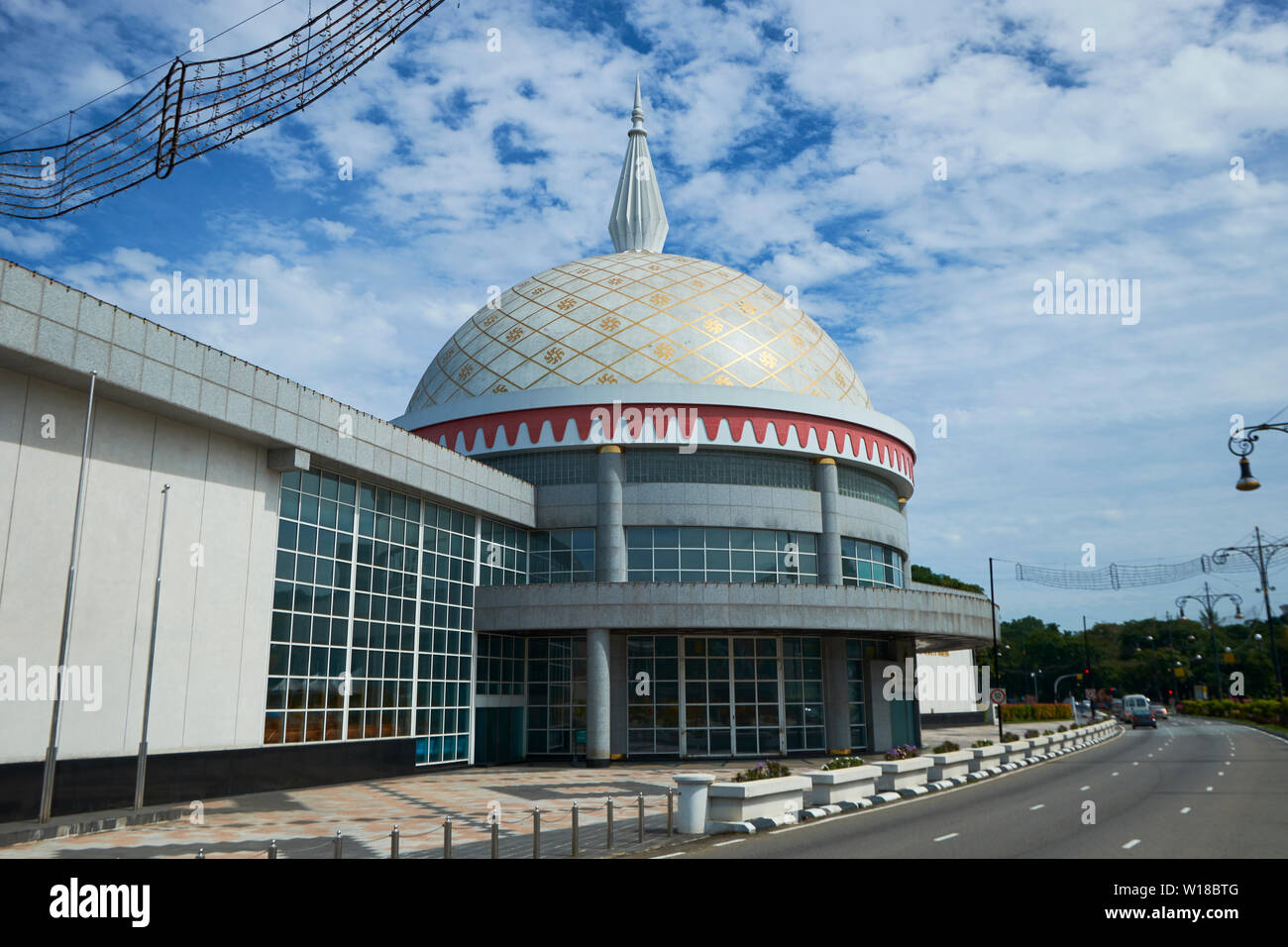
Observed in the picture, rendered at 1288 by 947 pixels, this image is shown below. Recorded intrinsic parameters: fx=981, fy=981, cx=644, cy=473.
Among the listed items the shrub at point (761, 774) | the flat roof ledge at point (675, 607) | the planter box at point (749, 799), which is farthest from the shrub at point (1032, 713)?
the planter box at point (749, 799)

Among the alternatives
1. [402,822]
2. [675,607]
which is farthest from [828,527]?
[402,822]

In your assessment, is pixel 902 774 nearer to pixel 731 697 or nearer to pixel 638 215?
pixel 731 697

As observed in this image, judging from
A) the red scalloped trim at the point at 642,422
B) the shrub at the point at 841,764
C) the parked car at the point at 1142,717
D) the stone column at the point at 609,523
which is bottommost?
the parked car at the point at 1142,717

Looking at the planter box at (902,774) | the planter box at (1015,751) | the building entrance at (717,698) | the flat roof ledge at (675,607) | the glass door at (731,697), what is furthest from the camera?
the glass door at (731,697)

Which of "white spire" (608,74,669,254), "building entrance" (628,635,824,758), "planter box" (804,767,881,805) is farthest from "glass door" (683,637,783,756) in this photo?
"white spire" (608,74,669,254)

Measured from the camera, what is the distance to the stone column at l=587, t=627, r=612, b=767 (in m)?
35.4

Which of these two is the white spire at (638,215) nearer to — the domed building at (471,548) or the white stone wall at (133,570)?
the domed building at (471,548)

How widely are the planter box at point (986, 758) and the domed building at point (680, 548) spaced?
6.14 metres

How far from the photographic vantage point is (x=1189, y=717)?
92438 millimetres

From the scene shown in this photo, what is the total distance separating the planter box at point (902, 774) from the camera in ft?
83.5

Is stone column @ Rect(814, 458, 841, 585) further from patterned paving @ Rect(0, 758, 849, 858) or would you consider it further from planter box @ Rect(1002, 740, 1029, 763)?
patterned paving @ Rect(0, 758, 849, 858)
